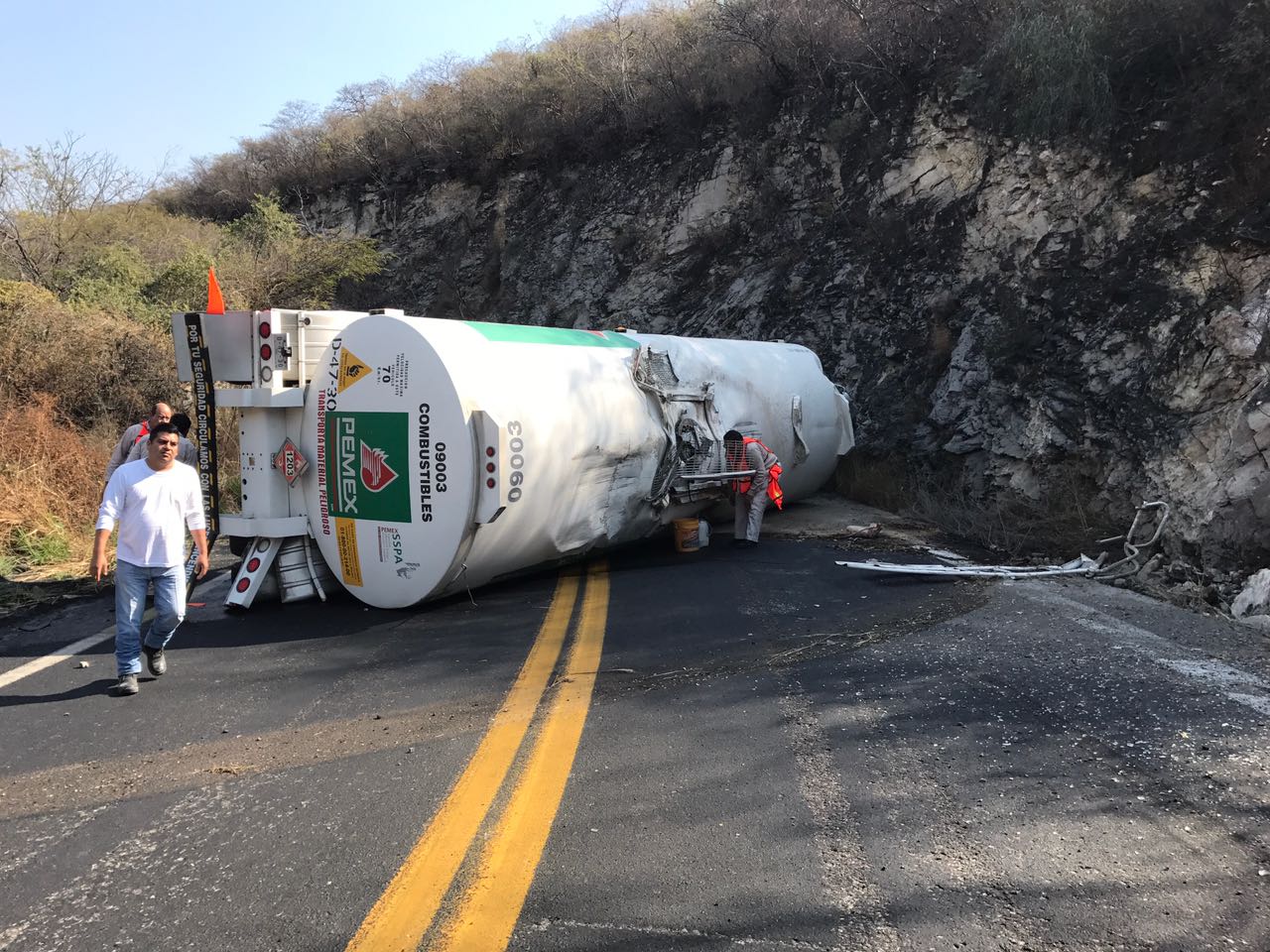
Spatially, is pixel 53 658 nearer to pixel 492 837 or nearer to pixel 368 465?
pixel 368 465

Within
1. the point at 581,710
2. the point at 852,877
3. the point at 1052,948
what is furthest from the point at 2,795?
the point at 1052,948

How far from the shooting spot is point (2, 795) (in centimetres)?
317

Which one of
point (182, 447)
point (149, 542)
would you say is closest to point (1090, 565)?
point (149, 542)

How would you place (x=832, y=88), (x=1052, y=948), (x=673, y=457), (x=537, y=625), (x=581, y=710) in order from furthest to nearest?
(x=832, y=88)
(x=673, y=457)
(x=537, y=625)
(x=581, y=710)
(x=1052, y=948)

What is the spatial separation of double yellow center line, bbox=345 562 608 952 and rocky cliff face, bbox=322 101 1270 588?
4930mm

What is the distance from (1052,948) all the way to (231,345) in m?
5.91

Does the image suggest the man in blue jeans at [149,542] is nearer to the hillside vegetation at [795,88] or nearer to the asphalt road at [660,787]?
the asphalt road at [660,787]

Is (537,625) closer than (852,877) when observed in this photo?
No

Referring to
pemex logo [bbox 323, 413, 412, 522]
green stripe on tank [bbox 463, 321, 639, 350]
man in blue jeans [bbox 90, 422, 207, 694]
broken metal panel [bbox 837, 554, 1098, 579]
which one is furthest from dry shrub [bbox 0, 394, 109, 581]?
broken metal panel [bbox 837, 554, 1098, 579]

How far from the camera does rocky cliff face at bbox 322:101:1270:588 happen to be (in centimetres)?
700

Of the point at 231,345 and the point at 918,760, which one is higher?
the point at 231,345

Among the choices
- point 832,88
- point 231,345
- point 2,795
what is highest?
point 832,88

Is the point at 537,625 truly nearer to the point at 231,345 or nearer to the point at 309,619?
the point at 309,619

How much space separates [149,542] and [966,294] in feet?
31.4
